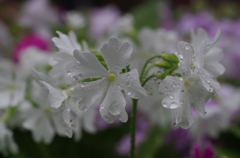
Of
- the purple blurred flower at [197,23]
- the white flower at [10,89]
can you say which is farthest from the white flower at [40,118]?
the purple blurred flower at [197,23]

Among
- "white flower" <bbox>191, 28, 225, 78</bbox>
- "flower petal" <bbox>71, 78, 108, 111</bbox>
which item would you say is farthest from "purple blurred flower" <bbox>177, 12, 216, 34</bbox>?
"flower petal" <bbox>71, 78, 108, 111</bbox>

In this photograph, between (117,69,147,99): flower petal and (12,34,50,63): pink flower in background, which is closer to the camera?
(117,69,147,99): flower petal

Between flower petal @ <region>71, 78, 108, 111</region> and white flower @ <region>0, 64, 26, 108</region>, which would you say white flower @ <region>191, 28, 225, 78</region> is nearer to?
flower petal @ <region>71, 78, 108, 111</region>

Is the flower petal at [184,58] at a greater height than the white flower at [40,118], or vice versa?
the flower petal at [184,58]

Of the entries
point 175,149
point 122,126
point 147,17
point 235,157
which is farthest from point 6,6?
point 235,157

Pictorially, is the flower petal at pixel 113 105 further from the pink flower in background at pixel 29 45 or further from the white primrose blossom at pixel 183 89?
the pink flower in background at pixel 29 45

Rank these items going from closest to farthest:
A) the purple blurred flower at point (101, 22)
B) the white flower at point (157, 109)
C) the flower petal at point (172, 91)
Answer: the flower petal at point (172, 91), the white flower at point (157, 109), the purple blurred flower at point (101, 22)

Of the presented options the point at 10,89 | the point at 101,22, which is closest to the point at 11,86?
the point at 10,89
